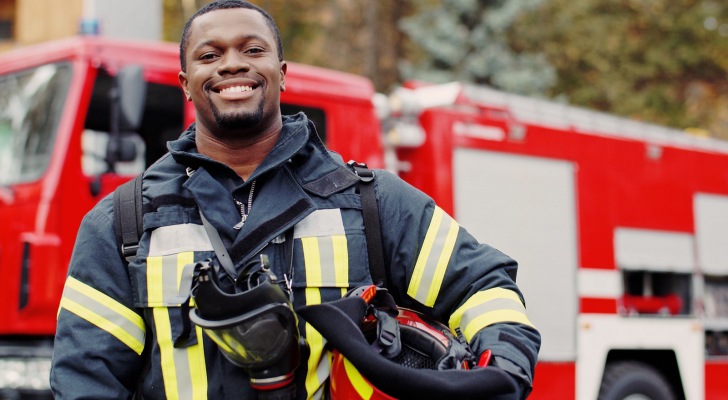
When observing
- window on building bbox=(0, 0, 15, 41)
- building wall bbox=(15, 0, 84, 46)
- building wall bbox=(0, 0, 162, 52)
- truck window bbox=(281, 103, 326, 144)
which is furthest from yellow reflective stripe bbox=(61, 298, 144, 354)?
window on building bbox=(0, 0, 15, 41)

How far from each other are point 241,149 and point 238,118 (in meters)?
0.11

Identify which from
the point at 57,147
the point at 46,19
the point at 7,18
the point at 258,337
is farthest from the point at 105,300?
the point at 7,18

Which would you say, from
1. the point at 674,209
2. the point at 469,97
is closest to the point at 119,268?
the point at 469,97

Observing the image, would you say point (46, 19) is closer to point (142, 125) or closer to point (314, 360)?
point (142, 125)

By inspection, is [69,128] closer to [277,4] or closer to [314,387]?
[314,387]

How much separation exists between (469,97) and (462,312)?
11.3 feet

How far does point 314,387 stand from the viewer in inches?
64.8

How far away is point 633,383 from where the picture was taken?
16.4ft

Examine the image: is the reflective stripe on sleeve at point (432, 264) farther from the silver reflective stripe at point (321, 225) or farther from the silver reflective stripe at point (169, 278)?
the silver reflective stripe at point (169, 278)

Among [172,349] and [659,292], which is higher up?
[172,349]

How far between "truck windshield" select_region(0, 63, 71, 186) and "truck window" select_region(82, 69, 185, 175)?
0.18 meters

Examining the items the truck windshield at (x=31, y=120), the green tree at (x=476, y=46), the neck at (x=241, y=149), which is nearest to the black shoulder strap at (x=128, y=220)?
the neck at (x=241, y=149)

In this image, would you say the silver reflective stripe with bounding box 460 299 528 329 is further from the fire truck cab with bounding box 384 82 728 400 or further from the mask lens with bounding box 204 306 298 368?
the fire truck cab with bounding box 384 82 728 400

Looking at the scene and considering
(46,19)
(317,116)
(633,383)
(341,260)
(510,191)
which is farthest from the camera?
(46,19)
